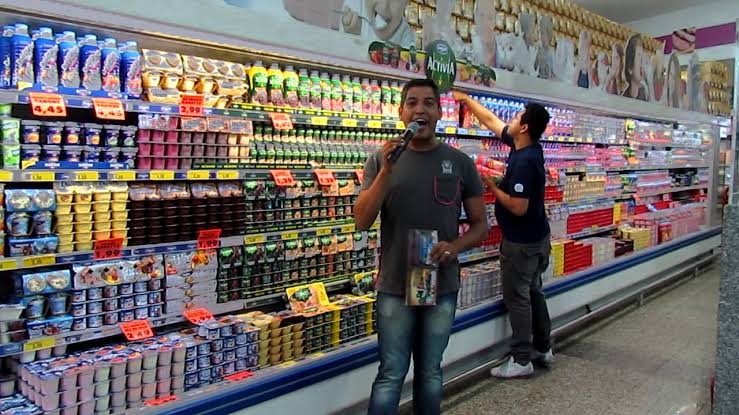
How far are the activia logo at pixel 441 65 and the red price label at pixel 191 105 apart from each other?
1701mm

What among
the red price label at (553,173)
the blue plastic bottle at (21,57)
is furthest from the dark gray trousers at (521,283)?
the blue plastic bottle at (21,57)

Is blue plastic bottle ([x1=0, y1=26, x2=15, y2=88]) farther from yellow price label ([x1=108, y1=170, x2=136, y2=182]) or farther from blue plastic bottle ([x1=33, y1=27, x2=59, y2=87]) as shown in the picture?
yellow price label ([x1=108, y1=170, x2=136, y2=182])

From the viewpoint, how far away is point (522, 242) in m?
3.96

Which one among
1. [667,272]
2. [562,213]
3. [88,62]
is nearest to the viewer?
[88,62]

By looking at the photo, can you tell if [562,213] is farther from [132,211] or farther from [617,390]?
[132,211]

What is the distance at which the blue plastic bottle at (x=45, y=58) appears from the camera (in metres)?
2.26

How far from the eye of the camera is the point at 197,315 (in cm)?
280

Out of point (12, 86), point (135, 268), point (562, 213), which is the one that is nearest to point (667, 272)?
point (562, 213)

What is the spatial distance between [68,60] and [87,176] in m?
0.48

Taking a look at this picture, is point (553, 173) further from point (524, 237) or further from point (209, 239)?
point (209, 239)

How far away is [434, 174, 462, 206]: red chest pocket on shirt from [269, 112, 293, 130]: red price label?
1027mm

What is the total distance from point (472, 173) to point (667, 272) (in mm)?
6012

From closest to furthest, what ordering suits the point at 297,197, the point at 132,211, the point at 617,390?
the point at 132,211
the point at 297,197
the point at 617,390

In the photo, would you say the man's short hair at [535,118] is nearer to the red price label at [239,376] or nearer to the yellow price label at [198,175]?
the yellow price label at [198,175]
